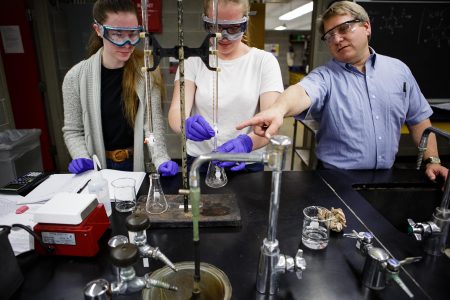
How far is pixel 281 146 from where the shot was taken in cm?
66

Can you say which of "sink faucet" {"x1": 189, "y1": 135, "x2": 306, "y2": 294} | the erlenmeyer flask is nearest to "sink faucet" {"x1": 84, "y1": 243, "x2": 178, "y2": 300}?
"sink faucet" {"x1": 189, "y1": 135, "x2": 306, "y2": 294}

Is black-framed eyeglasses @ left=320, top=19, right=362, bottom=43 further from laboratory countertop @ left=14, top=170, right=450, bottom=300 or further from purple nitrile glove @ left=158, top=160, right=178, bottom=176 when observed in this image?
purple nitrile glove @ left=158, top=160, right=178, bottom=176

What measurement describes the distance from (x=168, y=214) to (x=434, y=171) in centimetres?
121

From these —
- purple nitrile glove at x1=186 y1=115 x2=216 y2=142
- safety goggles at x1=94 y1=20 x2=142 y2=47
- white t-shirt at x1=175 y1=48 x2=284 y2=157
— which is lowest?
purple nitrile glove at x1=186 y1=115 x2=216 y2=142

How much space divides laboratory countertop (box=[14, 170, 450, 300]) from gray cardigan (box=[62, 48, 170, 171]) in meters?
0.60

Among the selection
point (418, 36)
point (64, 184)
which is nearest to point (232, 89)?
point (64, 184)

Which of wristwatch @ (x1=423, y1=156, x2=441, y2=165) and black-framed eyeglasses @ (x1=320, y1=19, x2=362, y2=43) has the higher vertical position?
black-framed eyeglasses @ (x1=320, y1=19, x2=362, y2=43)

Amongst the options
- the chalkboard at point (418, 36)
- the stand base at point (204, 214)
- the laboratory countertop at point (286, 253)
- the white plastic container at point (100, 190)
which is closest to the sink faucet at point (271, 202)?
the laboratory countertop at point (286, 253)

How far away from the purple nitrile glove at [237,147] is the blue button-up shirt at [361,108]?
394 millimetres

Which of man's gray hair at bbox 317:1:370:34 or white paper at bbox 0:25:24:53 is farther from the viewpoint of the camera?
white paper at bbox 0:25:24:53

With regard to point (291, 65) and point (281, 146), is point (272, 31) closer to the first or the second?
point (291, 65)

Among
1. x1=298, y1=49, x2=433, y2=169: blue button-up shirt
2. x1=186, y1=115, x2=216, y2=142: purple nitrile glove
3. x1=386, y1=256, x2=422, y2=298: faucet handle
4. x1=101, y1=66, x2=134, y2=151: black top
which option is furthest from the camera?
x1=101, y1=66, x2=134, y2=151: black top

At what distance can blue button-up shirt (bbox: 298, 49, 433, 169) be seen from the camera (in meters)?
1.55

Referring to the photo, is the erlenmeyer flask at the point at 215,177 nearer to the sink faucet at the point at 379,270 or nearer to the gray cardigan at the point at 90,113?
the gray cardigan at the point at 90,113
